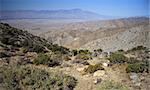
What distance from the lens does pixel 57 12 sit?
613 ft

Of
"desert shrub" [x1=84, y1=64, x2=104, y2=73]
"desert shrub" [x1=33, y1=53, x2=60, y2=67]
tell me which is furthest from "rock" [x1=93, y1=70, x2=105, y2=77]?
"desert shrub" [x1=33, y1=53, x2=60, y2=67]

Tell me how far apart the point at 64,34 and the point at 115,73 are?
35949 millimetres

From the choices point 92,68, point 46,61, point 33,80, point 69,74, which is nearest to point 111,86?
point 92,68

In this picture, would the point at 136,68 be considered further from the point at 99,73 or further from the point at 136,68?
the point at 99,73

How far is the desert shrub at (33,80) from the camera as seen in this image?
5.89 m

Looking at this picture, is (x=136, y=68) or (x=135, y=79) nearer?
(x=135, y=79)

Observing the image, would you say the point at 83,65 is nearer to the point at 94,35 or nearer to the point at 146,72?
the point at 146,72

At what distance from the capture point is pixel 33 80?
6117mm

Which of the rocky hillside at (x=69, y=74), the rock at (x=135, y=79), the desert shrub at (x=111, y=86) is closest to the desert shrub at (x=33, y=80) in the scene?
the rocky hillside at (x=69, y=74)

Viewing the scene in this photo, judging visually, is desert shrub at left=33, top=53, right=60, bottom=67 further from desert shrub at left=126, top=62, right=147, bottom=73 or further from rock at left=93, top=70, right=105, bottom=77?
desert shrub at left=126, top=62, right=147, bottom=73

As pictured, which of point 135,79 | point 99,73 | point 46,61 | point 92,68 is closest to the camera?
Answer: point 135,79

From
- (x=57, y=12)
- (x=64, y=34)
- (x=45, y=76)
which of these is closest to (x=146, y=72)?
(x=45, y=76)

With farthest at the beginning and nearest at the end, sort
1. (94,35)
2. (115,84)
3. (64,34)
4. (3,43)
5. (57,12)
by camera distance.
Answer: (57,12), (64,34), (94,35), (3,43), (115,84)

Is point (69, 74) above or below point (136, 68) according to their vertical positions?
below
